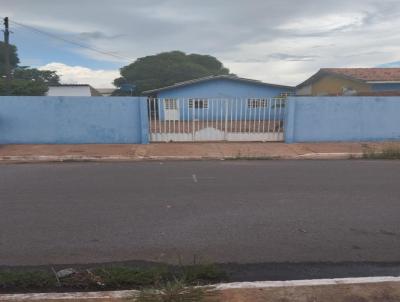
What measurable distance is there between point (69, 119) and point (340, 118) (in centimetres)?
947

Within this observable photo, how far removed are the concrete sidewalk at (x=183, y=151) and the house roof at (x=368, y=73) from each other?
15387 mm

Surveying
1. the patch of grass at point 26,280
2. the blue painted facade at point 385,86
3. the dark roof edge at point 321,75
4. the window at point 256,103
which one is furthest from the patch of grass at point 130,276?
the blue painted facade at point 385,86

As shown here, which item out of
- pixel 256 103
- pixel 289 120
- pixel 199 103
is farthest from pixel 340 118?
pixel 199 103

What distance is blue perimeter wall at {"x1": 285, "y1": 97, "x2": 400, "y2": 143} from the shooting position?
15.3 m

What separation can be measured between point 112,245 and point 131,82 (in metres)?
52.0

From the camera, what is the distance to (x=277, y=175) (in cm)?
945

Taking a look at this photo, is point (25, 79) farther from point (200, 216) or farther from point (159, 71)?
point (200, 216)

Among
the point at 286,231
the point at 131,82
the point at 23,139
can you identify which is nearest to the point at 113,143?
the point at 23,139

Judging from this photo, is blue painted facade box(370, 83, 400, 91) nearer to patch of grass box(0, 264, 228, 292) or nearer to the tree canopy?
the tree canopy

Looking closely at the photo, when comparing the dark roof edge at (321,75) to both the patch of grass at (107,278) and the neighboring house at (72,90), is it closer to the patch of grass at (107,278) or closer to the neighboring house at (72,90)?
the neighboring house at (72,90)

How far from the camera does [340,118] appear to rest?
15336 mm

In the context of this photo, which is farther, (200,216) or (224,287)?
(200,216)

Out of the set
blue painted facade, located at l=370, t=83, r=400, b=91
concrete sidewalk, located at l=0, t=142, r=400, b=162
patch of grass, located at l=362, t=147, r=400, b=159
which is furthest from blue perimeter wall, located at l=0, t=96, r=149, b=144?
blue painted facade, located at l=370, t=83, r=400, b=91

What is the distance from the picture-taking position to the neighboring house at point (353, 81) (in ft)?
94.6
